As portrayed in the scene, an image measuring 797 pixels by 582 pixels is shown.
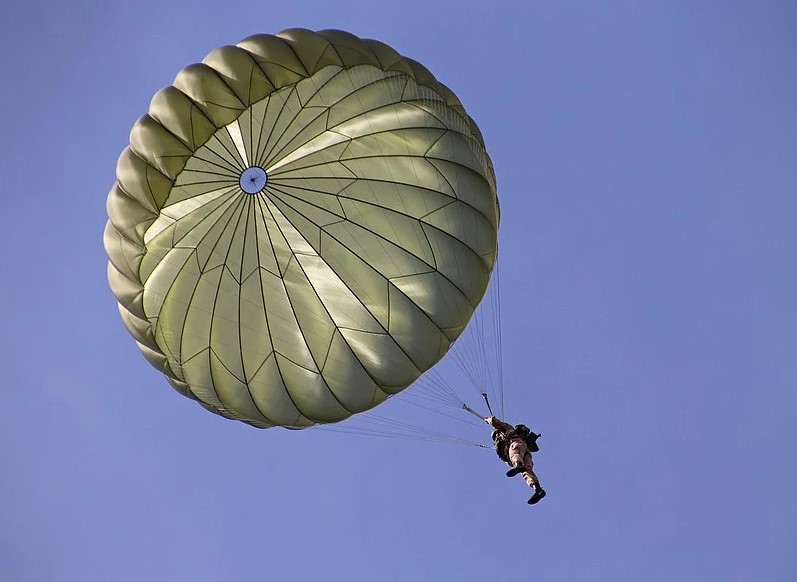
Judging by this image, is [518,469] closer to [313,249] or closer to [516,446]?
[516,446]

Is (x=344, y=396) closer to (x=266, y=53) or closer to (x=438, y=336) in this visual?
(x=438, y=336)

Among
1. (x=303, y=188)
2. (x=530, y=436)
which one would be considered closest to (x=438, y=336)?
(x=530, y=436)

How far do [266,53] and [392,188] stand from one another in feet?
10.4

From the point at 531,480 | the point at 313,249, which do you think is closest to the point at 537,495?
the point at 531,480

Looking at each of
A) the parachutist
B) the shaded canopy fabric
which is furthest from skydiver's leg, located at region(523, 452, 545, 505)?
the shaded canopy fabric

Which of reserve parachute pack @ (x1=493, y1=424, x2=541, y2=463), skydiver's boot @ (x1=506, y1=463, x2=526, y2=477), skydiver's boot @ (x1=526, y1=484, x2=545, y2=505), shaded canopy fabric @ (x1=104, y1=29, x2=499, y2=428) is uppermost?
shaded canopy fabric @ (x1=104, y1=29, x2=499, y2=428)

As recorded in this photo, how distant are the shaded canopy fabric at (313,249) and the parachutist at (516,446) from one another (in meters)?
1.70

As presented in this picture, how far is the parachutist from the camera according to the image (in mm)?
14578

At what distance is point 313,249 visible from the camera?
1545cm

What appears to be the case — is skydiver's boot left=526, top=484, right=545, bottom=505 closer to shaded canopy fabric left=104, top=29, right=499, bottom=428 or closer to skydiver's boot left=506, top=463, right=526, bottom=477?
skydiver's boot left=506, top=463, right=526, bottom=477

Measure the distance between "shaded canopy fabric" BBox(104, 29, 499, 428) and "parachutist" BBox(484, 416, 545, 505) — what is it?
1703mm

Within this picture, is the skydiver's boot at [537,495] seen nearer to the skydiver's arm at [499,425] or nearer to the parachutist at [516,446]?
the parachutist at [516,446]

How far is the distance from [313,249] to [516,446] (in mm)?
4928

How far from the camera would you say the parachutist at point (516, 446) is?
14.6 metres
